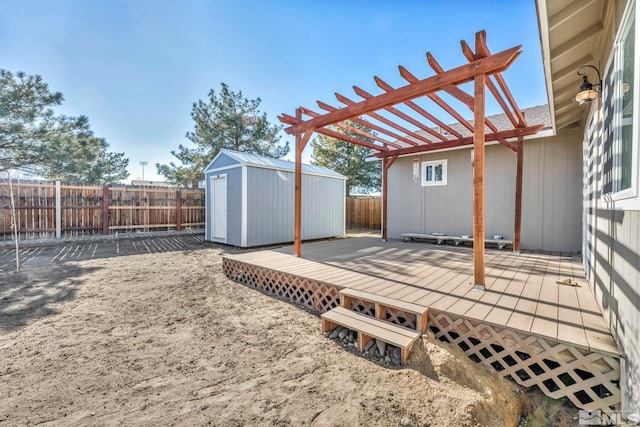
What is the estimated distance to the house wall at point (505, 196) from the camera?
5.25 m

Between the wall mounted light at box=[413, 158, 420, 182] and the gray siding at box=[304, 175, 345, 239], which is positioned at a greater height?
the wall mounted light at box=[413, 158, 420, 182]

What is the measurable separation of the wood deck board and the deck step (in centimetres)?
34

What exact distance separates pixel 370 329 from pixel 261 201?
5.82 m

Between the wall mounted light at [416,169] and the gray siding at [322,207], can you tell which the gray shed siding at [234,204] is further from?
the wall mounted light at [416,169]

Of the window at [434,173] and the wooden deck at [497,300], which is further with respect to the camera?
the window at [434,173]

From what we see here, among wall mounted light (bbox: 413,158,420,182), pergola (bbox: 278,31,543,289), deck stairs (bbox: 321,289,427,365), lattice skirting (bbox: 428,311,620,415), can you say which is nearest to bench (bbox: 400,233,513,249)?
pergola (bbox: 278,31,543,289)

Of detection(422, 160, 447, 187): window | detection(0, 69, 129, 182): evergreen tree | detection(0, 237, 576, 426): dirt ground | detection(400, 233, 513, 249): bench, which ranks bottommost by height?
detection(0, 237, 576, 426): dirt ground

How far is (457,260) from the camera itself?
4461mm

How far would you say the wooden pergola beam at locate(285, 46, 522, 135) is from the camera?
256 centimetres

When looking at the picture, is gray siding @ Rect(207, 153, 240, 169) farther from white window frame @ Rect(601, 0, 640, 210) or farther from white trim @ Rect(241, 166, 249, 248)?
white window frame @ Rect(601, 0, 640, 210)

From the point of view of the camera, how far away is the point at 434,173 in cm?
708

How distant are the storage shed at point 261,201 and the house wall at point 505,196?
2.37m

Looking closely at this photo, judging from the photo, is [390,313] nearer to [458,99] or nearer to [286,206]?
[458,99]

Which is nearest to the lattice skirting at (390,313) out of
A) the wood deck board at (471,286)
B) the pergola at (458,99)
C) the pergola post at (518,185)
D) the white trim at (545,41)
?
the wood deck board at (471,286)
